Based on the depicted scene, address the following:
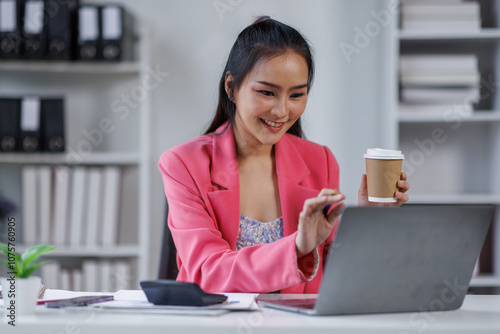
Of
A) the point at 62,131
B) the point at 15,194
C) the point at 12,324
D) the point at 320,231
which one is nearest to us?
the point at 12,324

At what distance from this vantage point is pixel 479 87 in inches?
108

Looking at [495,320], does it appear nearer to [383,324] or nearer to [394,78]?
[383,324]

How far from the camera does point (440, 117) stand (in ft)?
8.40

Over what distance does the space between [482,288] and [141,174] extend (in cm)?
170

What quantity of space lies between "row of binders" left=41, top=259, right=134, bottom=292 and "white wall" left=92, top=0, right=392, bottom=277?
24 cm

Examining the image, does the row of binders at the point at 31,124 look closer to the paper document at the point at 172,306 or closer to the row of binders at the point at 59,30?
the row of binders at the point at 59,30

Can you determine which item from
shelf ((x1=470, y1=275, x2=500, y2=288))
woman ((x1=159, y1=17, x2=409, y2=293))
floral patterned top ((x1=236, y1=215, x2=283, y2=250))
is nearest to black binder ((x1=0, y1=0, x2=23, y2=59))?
woman ((x1=159, y1=17, x2=409, y2=293))

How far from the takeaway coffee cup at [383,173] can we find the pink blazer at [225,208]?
0.83ft

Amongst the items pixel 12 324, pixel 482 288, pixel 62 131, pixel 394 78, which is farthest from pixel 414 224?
pixel 62 131

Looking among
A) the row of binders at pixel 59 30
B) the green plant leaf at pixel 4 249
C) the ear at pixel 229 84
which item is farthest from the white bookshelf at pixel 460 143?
the green plant leaf at pixel 4 249

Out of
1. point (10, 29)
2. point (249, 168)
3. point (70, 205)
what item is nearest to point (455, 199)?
point (249, 168)

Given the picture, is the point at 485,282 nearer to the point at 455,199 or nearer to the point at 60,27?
the point at 455,199

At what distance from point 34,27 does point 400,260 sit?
231 centimetres

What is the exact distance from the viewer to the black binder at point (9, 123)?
2.71 metres
